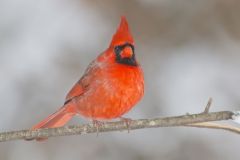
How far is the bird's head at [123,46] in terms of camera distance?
9.34 feet

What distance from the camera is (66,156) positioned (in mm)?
4688

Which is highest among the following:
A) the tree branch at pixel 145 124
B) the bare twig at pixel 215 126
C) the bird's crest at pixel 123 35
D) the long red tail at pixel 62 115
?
the bird's crest at pixel 123 35

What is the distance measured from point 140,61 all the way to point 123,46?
205 cm

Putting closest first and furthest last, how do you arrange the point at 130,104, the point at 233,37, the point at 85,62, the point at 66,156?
the point at 130,104 < the point at 66,156 < the point at 85,62 < the point at 233,37

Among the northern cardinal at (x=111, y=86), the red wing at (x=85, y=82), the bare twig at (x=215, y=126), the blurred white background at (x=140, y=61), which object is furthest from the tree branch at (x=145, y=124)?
the blurred white background at (x=140, y=61)

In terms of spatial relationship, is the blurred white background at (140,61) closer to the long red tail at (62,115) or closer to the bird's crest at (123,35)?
the long red tail at (62,115)

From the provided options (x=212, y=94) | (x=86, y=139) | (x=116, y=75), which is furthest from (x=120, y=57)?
(x=212, y=94)

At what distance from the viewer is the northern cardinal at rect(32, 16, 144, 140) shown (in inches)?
121

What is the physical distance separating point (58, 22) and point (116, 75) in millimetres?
2402

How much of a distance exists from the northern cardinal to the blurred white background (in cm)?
139

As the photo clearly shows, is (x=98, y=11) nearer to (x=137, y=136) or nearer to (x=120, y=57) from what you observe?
(x=137, y=136)

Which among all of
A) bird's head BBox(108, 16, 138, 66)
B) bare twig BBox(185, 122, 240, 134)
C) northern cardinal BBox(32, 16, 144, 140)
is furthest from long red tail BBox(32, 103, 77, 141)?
bare twig BBox(185, 122, 240, 134)

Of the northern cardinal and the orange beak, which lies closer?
the orange beak

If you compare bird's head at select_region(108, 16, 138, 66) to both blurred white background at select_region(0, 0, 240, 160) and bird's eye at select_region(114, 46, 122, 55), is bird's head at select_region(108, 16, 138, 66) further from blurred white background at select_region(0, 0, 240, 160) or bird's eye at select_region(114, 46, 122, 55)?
blurred white background at select_region(0, 0, 240, 160)
